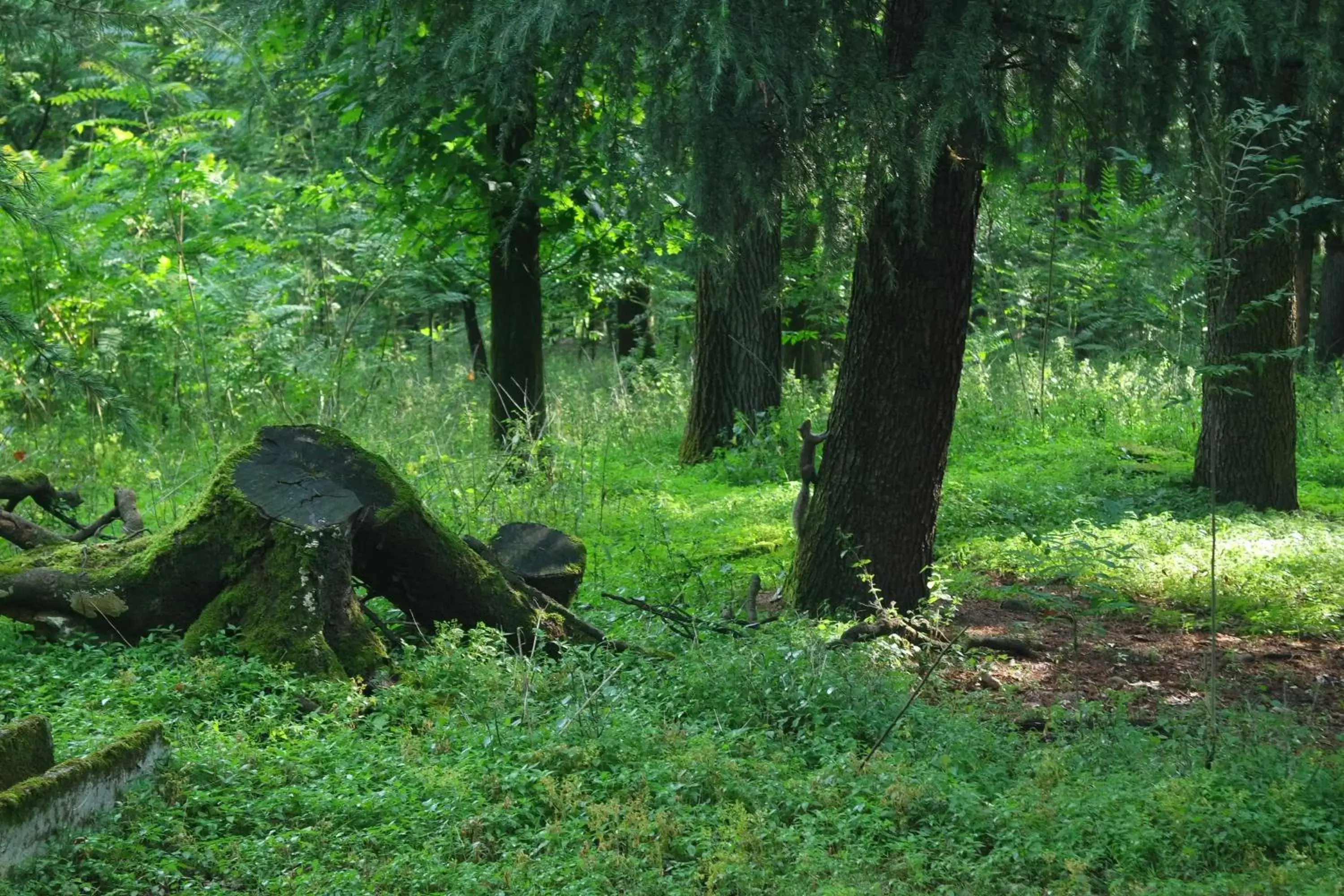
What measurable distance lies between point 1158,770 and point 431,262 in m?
9.26

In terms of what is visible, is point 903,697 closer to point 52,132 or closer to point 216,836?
point 216,836

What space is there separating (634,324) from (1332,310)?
36.5 ft

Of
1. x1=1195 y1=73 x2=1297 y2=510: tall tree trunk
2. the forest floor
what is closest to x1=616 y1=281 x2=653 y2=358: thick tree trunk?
x1=1195 y1=73 x2=1297 y2=510: tall tree trunk

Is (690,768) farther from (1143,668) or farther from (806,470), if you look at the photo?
(1143,668)

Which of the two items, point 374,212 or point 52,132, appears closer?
point 374,212

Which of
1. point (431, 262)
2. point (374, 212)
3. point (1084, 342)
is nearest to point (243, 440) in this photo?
point (374, 212)

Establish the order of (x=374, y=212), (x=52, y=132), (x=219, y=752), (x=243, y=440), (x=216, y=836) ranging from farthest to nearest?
(x=52, y=132), (x=374, y=212), (x=243, y=440), (x=219, y=752), (x=216, y=836)

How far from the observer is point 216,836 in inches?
149

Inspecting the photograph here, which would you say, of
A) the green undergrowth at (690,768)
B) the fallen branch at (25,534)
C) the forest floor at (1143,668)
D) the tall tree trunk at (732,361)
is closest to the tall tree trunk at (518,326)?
the tall tree trunk at (732,361)

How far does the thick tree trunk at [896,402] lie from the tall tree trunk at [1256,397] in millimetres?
3503

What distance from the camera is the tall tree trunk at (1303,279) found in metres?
7.95

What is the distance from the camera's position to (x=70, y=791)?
3.59m

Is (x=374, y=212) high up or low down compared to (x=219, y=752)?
up

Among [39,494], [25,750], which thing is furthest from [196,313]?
[25,750]
